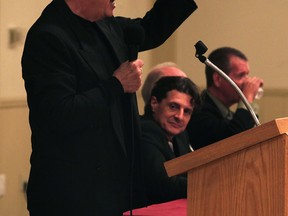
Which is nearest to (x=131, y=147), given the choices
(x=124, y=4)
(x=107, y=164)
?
(x=107, y=164)

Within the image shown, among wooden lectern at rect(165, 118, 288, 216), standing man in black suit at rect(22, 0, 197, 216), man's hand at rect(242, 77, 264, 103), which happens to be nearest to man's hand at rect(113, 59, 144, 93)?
standing man in black suit at rect(22, 0, 197, 216)

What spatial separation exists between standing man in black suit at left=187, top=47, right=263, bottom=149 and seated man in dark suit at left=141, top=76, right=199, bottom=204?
372mm

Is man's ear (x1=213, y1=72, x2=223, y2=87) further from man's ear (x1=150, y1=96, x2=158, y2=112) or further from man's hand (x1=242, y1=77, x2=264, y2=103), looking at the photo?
man's ear (x1=150, y1=96, x2=158, y2=112)

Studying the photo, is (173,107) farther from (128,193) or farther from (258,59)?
(258,59)

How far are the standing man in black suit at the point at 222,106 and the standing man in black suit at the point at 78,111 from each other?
146 cm

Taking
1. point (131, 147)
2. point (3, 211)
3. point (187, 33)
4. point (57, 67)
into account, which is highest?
point (187, 33)

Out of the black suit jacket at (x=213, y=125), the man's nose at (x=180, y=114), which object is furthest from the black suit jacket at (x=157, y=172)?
the black suit jacket at (x=213, y=125)

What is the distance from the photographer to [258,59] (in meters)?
5.36

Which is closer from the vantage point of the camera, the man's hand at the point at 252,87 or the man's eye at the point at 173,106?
the man's eye at the point at 173,106

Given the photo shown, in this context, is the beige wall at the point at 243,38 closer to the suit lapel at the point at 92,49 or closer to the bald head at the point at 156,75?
the bald head at the point at 156,75

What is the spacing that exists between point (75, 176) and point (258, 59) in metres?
3.49

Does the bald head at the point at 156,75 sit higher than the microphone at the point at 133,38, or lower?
lower

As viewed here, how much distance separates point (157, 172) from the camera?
285 centimetres

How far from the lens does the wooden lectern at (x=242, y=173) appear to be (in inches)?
64.0
